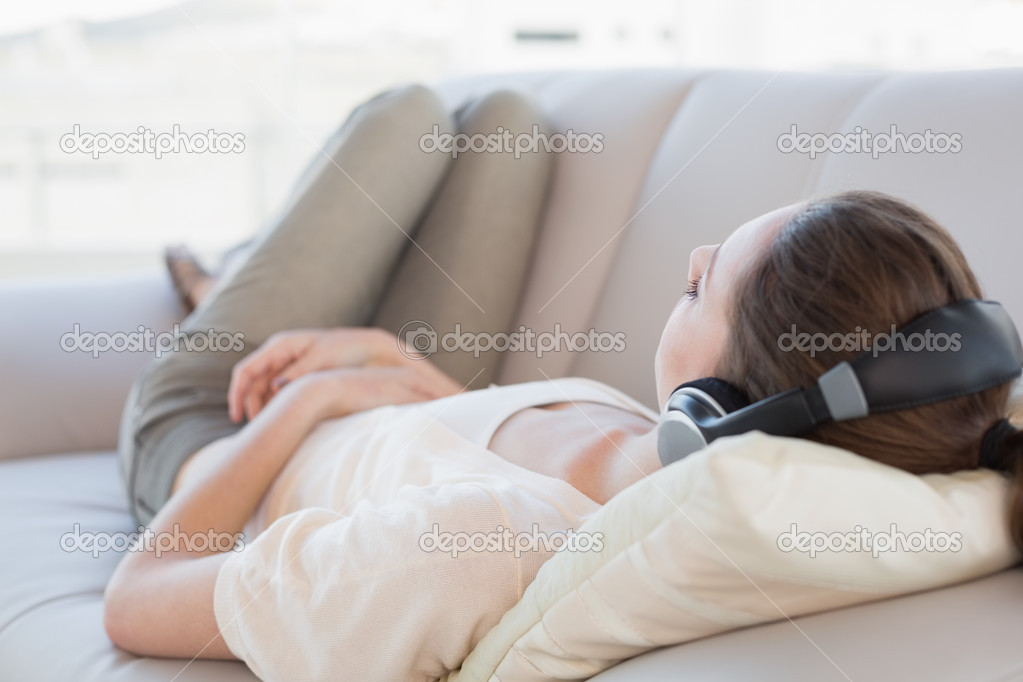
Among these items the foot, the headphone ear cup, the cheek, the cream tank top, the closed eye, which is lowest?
the foot

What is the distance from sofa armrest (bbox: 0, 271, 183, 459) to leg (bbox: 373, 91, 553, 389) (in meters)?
0.47

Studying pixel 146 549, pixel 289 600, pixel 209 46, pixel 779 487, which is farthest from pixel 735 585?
pixel 209 46

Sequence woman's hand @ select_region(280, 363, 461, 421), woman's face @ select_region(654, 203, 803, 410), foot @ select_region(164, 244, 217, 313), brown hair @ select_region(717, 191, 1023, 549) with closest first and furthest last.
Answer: brown hair @ select_region(717, 191, 1023, 549) → woman's face @ select_region(654, 203, 803, 410) → woman's hand @ select_region(280, 363, 461, 421) → foot @ select_region(164, 244, 217, 313)

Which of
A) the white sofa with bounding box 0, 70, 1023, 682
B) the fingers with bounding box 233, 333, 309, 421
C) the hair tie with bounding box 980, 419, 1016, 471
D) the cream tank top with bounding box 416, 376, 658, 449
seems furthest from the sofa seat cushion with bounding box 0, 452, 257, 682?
the hair tie with bounding box 980, 419, 1016, 471

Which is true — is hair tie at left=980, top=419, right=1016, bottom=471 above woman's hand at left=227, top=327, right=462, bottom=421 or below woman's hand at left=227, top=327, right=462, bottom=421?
above

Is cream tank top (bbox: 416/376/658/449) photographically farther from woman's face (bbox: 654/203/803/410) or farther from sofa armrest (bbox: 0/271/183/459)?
sofa armrest (bbox: 0/271/183/459)

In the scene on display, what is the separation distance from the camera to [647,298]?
4.04 ft

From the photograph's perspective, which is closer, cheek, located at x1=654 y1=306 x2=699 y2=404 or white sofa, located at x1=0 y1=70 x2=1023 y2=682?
white sofa, located at x1=0 y1=70 x2=1023 y2=682

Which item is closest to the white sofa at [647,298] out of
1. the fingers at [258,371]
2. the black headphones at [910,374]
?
the black headphones at [910,374]

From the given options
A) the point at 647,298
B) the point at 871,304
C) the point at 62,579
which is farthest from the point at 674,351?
the point at 62,579

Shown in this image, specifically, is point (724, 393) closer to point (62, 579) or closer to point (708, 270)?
point (708, 270)

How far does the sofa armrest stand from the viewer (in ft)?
4.94

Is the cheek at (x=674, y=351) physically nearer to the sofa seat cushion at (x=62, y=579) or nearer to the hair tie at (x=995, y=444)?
the hair tie at (x=995, y=444)

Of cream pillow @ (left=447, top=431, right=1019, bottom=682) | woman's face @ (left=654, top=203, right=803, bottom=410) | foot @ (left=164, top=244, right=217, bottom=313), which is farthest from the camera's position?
foot @ (left=164, top=244, right=217, bottom=313)
